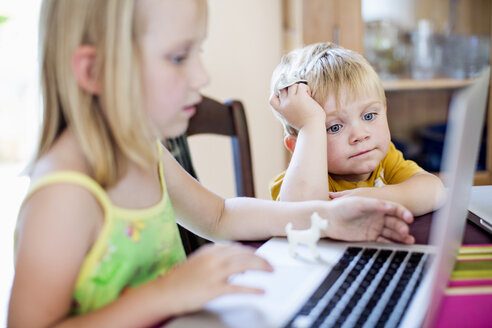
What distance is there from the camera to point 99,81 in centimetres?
57

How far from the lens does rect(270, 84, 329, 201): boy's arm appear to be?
88cm

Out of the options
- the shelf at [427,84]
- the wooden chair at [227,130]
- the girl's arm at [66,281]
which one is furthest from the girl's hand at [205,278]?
the shelf at [427,84]

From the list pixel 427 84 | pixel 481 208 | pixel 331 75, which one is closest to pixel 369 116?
pixel 331 75

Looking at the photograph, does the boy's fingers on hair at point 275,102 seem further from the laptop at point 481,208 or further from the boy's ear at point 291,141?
the laptop at point 481,208

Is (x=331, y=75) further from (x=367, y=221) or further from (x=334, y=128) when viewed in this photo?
(x=367, y=221)

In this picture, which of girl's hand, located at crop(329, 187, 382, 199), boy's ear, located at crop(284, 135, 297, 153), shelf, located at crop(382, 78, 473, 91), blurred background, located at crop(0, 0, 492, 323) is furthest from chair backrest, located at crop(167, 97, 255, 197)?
shelf, located at crop(382, 78, 473, 91)

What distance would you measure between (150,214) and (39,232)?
0.17m

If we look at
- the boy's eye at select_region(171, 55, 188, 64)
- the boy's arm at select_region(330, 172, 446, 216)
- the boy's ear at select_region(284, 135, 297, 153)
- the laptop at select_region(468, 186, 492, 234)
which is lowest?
the laptop at select_region(468, 186, 492, 234)

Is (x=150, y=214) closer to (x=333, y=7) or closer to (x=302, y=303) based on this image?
(x=302, y=303)

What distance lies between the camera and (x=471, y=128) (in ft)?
1.42

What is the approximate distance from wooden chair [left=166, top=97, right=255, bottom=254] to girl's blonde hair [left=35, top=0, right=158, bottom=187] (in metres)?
0.52

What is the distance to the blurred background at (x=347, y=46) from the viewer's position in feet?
6.48

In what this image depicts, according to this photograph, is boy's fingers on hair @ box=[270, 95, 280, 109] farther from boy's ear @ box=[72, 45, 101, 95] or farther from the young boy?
boy's ear @ box=[72, 45, 101, 95]

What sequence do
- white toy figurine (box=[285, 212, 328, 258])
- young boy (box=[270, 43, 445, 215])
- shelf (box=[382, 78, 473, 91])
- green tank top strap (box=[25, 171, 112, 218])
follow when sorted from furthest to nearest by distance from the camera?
shelf (box=[382, 78, 473, 91])
young boy (box=[270, 43, 445, 215])
white toy figurine (box=[285, 212, 328, 258])
green tank top strap (box=[25, 171, 112, 218])
